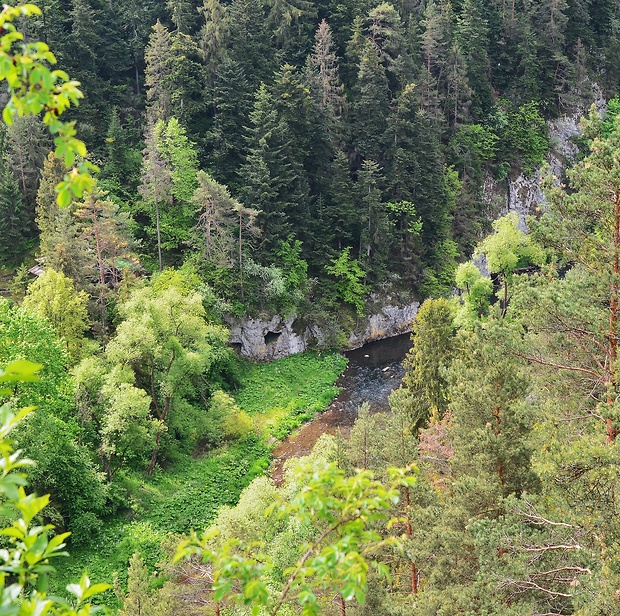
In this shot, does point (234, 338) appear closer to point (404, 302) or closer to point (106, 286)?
point (106, 286)

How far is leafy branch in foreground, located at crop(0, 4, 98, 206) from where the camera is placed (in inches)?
144

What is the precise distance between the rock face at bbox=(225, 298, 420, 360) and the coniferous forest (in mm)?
732

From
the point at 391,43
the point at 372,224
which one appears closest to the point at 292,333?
the point at 372,224

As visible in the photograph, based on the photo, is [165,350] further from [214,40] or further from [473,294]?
[214,40]

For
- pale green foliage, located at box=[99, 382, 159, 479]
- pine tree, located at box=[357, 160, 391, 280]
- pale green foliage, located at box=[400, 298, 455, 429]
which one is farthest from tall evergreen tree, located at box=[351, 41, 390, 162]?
pale green foliage, located at box=[99, 382, 159, 479]

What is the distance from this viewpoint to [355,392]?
3716cm

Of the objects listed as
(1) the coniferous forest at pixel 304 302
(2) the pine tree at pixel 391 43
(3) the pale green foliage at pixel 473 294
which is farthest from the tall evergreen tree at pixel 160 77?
(3) the pale green foliage at pixel 473 294

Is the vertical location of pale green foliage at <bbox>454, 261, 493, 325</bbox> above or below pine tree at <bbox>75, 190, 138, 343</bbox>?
below

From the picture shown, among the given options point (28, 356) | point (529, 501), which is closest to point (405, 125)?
point (28, 356)

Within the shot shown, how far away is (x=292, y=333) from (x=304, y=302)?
2.06 meters

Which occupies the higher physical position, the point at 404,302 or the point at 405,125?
the point at 405,125

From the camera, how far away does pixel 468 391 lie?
47.8 feet

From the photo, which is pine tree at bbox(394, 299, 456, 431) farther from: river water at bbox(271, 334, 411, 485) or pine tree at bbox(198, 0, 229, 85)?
pine tree at bbox(198, 0, 229, 85)

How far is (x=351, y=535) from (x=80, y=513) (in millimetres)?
23225
